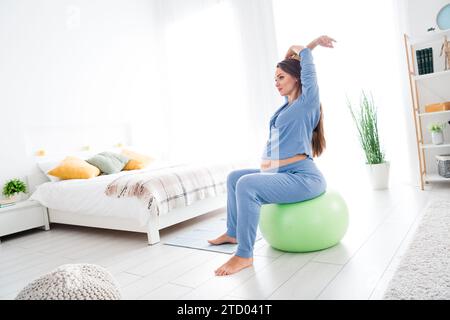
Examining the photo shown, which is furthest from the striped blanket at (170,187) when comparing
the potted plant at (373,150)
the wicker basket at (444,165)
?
the wicker basket at (444,165)

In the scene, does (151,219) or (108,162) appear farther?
(108,162)

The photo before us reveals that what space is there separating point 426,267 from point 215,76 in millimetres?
3840

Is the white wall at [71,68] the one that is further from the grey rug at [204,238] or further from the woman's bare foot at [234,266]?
the woman's bare foot at [234,266]

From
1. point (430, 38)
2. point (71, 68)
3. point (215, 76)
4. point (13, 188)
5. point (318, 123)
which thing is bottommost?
point (13, 188)

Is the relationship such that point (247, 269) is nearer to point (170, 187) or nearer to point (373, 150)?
point (170, 187)

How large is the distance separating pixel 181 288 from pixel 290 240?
2.15ft

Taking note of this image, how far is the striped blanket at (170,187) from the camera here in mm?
2531

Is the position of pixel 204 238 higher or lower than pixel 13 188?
lower

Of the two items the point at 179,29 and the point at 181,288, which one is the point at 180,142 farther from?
the point at 181,288

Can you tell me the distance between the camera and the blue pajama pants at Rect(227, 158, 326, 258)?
1832 mm

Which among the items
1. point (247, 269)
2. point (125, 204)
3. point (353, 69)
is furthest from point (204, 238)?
point (353, 69)

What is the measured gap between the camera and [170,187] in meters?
2.67

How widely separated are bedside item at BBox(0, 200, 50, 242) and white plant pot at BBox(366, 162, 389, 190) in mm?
3328
